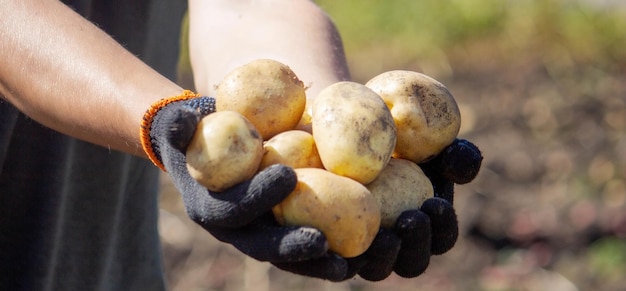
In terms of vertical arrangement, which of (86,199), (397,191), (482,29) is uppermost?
(397,191)

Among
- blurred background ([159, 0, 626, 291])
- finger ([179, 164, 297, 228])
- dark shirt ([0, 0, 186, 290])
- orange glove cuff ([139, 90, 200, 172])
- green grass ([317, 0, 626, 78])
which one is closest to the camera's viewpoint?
finger ([179, 164, 297, 228])

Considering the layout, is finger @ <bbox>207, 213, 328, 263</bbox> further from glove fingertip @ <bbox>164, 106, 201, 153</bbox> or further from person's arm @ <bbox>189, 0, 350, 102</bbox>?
person's arm @ <bbox>189, 0, 350, 102</bbox>

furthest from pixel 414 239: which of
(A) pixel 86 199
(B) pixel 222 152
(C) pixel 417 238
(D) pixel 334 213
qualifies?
(A) pixel 86 199

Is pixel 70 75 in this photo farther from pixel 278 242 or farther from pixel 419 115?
pixel 419 115

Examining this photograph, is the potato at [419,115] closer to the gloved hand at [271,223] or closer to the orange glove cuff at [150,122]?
the gloved hand at [271,223]

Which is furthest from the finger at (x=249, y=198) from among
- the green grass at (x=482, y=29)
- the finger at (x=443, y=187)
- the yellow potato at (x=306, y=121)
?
the green grass at (x=482, y=29)

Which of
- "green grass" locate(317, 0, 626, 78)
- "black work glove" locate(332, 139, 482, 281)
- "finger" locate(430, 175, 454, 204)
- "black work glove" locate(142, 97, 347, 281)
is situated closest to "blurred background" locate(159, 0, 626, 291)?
"green grass" locate(317, 0, 626, 78)

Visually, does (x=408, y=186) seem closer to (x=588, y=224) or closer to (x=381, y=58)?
(x=588, y=224)

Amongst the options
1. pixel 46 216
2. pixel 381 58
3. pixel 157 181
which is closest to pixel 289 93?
pixel 46 216
